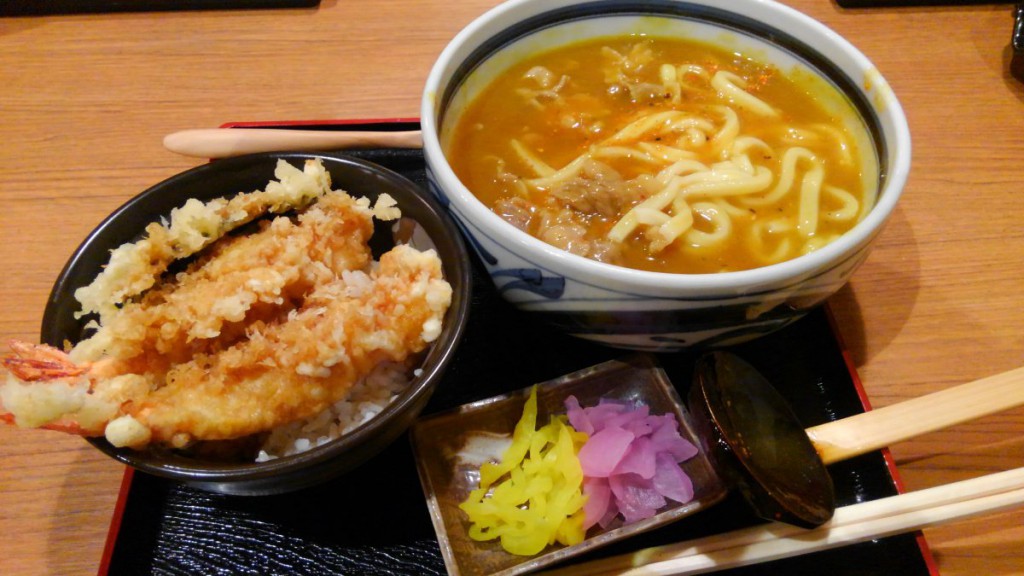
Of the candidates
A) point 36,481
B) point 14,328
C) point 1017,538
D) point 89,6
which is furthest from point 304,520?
point 89,6

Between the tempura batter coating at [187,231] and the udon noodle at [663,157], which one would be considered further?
the udon noodle at [663,157]

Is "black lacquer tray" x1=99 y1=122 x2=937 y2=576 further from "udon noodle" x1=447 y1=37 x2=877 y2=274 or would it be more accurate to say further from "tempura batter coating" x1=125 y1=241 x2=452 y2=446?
"udon noodle" x1=447 y1=37 x2=877 y2=274

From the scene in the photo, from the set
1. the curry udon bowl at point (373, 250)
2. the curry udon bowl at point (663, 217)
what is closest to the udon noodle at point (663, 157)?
the curry udon bowl at point (663, 217)

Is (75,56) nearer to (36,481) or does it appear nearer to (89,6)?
(89,6)

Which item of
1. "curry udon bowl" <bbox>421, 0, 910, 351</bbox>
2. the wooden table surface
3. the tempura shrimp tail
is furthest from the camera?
the wooden table surface

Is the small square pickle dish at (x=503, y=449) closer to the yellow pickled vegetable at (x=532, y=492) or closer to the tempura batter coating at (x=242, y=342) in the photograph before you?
the yellow pickled vegetable at (x=532, y=492)

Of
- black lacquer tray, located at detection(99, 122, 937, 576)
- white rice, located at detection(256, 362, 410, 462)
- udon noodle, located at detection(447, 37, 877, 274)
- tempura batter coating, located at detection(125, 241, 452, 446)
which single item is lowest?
black lacquer tray, located at detection(99, 122, 937, 576)

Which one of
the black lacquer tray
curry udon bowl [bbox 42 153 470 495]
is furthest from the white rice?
the black lacquer tray

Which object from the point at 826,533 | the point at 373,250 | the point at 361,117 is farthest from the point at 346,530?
the point at 361,117
